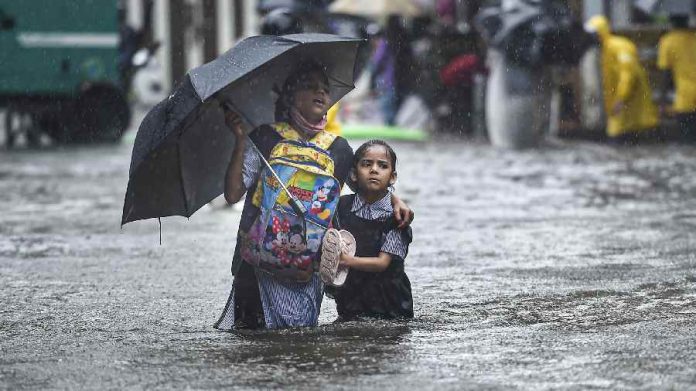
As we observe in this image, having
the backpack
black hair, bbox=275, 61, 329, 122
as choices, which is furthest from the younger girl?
black hair, bbox=275, 61, 329, 122

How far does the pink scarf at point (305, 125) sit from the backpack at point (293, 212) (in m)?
0.06

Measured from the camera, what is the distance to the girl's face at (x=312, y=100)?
779cm

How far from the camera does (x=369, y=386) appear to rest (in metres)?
6.56

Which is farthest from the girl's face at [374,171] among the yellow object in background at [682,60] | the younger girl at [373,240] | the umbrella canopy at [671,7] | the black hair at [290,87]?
the yellow object in background at [682,60]

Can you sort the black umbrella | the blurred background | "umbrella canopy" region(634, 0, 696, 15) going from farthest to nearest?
1. the blurred background
2. "umbrella canopy" region(634, 0, 696, 15)
3. the black umbrella

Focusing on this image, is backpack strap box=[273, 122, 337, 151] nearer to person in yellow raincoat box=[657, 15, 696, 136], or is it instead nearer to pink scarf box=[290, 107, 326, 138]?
pink scarf box=[290, 107, 326, 138]

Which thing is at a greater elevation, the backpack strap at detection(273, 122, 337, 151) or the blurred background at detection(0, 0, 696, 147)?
the blurred background at detection(0, 0, 696, 147)

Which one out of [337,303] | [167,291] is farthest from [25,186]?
[337,303]

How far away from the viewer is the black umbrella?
759 cm

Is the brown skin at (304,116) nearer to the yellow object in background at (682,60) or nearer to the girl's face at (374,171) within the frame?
the girl's face at (374,171)

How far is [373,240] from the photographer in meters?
7.96

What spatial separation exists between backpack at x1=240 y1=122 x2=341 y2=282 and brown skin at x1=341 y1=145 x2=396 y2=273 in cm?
20

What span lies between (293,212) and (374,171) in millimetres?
461

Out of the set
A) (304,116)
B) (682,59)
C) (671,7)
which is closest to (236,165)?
(304,116)
